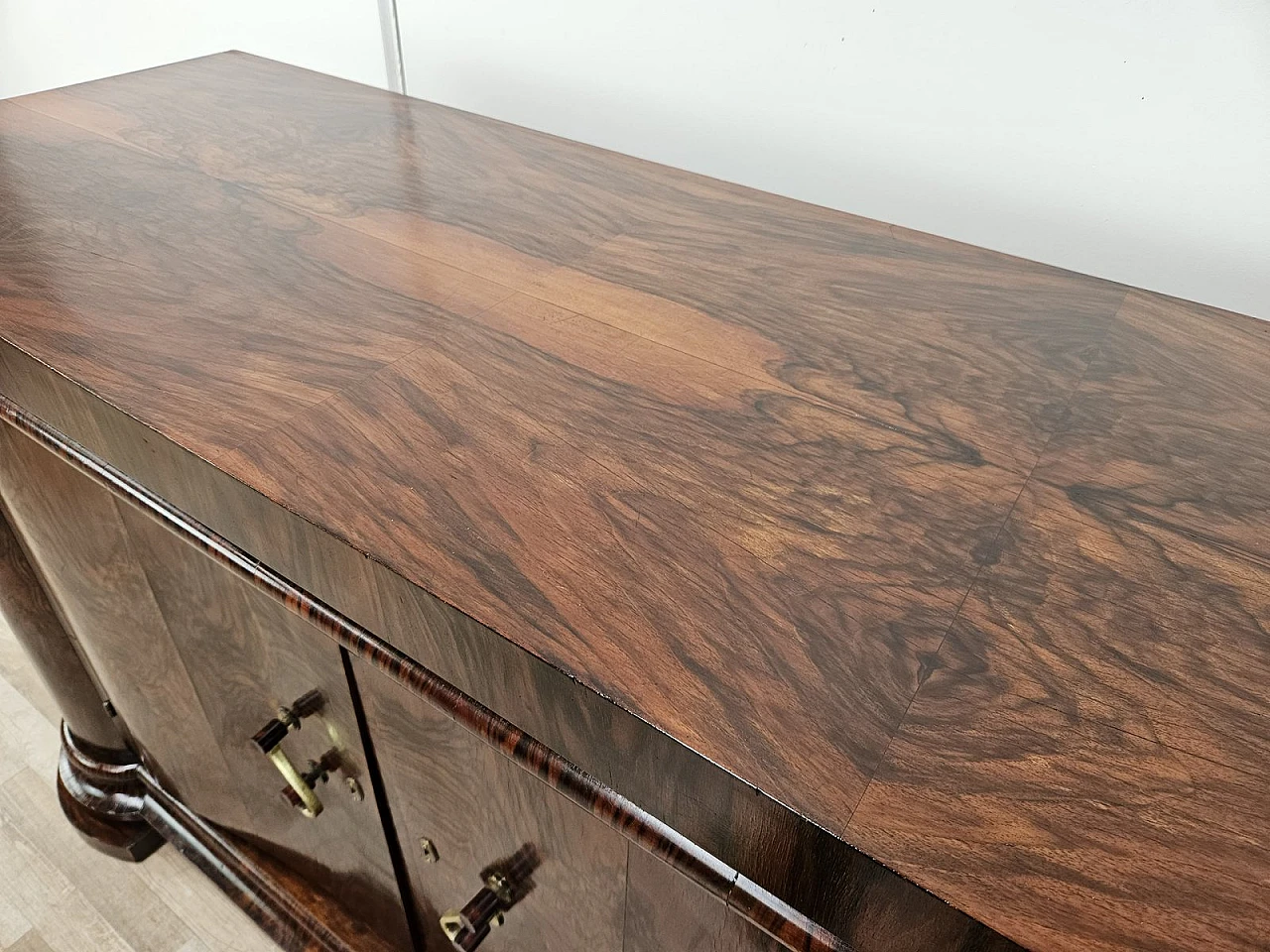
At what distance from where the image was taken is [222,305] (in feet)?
1.63

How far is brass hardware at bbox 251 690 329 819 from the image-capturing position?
553mm

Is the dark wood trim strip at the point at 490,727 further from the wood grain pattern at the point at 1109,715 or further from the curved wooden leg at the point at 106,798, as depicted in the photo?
the curved wooden leg at the point at 106,798

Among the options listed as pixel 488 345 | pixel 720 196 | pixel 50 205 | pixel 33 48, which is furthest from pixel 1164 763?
pixel 33 48

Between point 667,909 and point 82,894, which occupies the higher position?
point 667,909

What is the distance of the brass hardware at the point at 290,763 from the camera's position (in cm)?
55

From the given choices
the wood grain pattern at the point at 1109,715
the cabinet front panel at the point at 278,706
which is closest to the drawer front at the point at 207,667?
the cabinet front panel at the point at 278,706

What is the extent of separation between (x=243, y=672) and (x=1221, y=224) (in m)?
0.64

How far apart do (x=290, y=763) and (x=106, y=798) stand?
0.43 metres

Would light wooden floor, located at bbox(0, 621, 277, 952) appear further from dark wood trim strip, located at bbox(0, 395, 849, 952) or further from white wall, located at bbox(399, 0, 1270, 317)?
white wall, located at bbox(399, 0, 1270, 317)

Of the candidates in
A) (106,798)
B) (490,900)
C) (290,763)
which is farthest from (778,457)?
(106,798)

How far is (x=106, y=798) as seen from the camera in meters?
0.90

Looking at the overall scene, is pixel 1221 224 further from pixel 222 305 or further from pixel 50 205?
pixel 50 205

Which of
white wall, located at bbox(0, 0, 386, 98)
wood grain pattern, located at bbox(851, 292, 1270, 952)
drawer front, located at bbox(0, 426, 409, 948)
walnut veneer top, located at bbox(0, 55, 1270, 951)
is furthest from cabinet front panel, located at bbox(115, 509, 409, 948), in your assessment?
white wall, located at bbox(0, 0, 386, 98)

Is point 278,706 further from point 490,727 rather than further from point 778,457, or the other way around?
point 778,457
